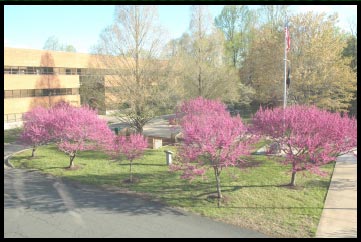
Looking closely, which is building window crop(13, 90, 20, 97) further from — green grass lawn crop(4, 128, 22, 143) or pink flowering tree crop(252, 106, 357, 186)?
pink flowering tree crop(252, 106, 357, 186)

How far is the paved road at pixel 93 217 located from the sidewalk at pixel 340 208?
205 cm

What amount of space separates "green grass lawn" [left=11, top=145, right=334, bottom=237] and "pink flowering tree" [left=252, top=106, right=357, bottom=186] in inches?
Answer: 27.2

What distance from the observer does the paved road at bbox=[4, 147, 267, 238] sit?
31.5 ft

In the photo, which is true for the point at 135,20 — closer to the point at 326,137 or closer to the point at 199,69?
the point at 199,69

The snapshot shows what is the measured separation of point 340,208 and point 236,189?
3648 millimetres

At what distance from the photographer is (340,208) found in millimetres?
10844

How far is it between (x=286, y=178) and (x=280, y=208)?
3.27 meters

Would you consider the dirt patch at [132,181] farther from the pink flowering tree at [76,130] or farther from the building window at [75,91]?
the building window at [75,91]

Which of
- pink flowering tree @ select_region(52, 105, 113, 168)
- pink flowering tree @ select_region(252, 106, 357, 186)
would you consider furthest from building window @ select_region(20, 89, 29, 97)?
pink flowering tree @ select_region(252, 106, 357, 186)

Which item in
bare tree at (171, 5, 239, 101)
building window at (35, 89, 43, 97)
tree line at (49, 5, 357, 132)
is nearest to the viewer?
tree line at (49, 5, 357, 132)

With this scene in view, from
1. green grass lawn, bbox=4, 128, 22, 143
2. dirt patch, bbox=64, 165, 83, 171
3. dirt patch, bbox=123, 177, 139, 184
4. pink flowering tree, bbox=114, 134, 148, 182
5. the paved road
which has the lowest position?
the paved road

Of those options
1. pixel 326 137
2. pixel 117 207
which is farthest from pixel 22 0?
pixel 326 137

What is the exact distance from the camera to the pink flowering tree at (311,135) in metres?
12.2

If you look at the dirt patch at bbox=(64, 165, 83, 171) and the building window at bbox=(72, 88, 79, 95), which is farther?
the building window at bbox=(72, 88, 79, 95)
